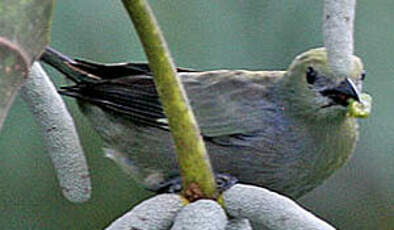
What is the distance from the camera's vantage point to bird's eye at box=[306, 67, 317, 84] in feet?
5.46

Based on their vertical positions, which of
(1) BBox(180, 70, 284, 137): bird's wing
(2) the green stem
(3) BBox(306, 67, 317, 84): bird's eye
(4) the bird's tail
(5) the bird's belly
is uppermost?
(2) the green stem

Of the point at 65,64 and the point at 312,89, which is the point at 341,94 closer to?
the point at 312,89

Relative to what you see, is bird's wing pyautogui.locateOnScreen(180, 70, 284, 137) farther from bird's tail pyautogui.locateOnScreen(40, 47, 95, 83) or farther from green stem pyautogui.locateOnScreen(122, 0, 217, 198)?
green stem pyautogui.locateOnScreen(122, 0, 217, 198)

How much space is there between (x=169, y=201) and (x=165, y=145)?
3.38 ft

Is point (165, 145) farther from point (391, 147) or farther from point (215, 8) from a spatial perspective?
point (391, 147)

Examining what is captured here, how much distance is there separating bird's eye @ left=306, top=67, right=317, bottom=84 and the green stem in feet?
3.02

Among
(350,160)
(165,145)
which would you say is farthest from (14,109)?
(350,160)

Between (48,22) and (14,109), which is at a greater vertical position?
(48,22)

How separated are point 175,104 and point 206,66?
109 centimetres

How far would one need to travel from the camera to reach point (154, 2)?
1646 mm

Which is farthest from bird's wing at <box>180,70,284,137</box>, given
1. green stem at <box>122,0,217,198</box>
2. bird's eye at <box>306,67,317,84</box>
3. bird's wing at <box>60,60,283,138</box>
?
green stem at <box>122,0,217,198</box>

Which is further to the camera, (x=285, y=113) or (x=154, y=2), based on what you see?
(x=285, y=113)

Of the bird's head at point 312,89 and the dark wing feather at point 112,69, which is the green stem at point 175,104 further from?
the dark wing feather at point 112,69

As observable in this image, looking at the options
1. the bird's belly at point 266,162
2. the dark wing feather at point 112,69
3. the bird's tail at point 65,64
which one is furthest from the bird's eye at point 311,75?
the bird's tail at point 65,64
